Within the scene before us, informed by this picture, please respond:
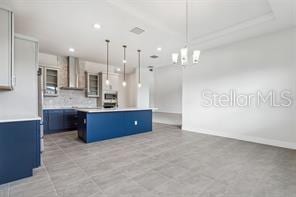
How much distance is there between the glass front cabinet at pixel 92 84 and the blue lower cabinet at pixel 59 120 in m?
1.12

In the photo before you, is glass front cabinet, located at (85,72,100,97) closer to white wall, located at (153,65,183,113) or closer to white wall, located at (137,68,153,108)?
white wall, located at (137,68,153,108)

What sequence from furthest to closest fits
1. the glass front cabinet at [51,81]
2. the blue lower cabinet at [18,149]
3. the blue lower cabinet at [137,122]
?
the glass front cabinet at [51,81], the blue lower cabinet at [137,122], the blue lower cabinet at [18,149]

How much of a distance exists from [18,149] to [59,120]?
3.55 meters

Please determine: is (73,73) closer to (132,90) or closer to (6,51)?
(132,90)

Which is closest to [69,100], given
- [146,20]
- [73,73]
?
[73,73]

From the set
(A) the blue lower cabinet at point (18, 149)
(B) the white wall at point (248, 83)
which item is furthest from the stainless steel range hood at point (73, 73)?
(B) the white wall at point (248, 83)

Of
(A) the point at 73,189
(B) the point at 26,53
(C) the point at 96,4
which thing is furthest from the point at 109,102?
(A) the point at 73,189

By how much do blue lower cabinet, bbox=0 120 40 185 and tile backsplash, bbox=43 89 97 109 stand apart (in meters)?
3.73

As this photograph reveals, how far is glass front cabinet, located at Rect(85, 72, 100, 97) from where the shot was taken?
6555mm

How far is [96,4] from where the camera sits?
2.84m

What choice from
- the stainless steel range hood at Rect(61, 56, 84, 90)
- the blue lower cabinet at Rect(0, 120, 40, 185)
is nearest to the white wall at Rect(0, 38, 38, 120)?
the blue lower cabinet at Rect(0, 120, 40, 185)

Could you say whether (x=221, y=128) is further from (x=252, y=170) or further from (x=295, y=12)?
(x=295, y=12)

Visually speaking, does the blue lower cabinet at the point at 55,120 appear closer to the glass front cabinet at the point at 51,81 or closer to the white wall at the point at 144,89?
the glass front cabinet at the point at 51,81

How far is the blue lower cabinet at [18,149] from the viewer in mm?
2139
